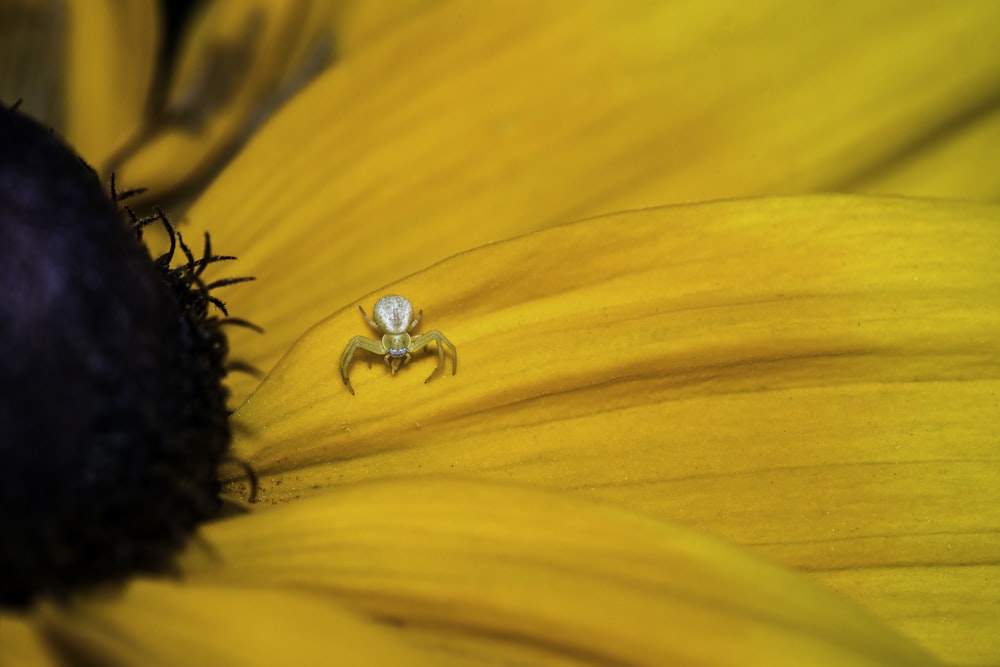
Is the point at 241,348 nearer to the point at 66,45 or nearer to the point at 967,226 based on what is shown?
the point at 66,45

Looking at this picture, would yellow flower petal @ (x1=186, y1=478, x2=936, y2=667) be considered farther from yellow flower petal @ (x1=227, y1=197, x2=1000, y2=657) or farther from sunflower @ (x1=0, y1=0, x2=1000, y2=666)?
yellow flower petal @ (x1=227, y1=197, x2=1000, y2=657)

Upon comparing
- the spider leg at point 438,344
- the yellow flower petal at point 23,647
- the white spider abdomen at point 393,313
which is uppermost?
the white spider abdomen at point 393,313

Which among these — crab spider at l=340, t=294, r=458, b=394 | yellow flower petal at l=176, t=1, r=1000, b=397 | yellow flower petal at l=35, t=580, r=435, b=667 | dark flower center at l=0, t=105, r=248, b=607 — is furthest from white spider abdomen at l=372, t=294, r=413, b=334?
yellow flower petal at l=35, t=580, r=435, b=667

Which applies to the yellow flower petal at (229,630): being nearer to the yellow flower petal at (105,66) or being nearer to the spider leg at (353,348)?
the spider leg at (353,348)

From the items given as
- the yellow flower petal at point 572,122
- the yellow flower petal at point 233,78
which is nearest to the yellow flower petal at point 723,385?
the yellow flower petal at point 572,122

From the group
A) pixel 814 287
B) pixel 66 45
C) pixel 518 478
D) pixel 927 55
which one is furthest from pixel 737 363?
pixel 66 45

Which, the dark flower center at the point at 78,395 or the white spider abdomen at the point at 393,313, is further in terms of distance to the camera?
the white spider abdomen at the point at 393,313
